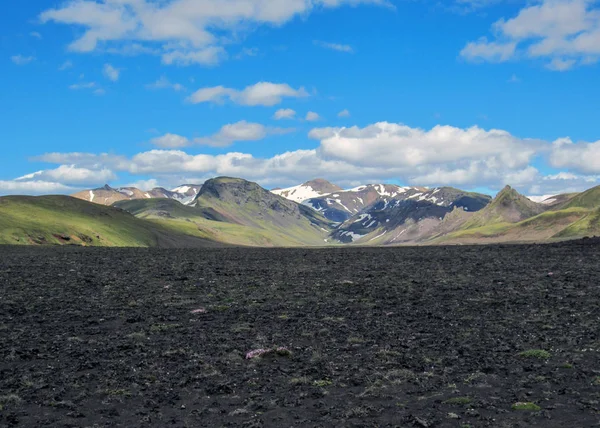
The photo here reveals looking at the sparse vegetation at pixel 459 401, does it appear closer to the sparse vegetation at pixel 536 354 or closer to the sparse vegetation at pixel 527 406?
the sparse vegetation at pixel 527 406

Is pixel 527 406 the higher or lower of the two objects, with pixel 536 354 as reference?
lower

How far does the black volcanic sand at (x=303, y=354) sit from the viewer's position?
63.3 ft

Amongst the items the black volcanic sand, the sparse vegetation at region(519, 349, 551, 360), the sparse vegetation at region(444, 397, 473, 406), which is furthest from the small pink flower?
the sparse vegetation at region(519, 349, 551, 360)

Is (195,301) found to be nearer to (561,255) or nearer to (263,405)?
(263,405)

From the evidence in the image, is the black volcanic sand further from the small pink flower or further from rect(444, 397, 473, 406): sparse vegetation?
the small pink flower

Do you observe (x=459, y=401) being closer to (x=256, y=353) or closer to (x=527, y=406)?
(x=527, y=406)

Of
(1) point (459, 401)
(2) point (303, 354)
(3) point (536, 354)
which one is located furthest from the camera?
(2) point (303, 354)

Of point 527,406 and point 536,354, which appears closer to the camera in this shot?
point 527,406

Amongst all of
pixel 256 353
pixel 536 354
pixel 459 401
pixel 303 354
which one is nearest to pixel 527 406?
pixel 459 401

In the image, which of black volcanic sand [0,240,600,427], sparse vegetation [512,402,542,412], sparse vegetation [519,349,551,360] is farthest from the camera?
sparse vegetation [519,349,551,360]

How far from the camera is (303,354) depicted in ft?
88.7

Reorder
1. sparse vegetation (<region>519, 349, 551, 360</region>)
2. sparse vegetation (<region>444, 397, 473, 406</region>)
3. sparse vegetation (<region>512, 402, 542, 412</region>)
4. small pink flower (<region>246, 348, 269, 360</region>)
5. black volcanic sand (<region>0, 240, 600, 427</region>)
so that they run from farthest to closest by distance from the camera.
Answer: small pink flower (<region>246, 348, 269, 360</region>) < sparse vegetation (<region>519, 349, 551, 360</region>) < sparse vegetation (<region>444, 397, 473, 406</region>) < black volcanic sand (<region>0, 240, 600, 427</region>) < sparse vegetation (<region>512, 402, 542, 412</region>)

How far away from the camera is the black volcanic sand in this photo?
19297 millimetres

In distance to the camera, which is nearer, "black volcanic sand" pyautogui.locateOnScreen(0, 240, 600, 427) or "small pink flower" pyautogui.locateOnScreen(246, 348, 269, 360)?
"black volcanic sand" pyautogui.locateOnScreen(0, 240, 600, 427)
